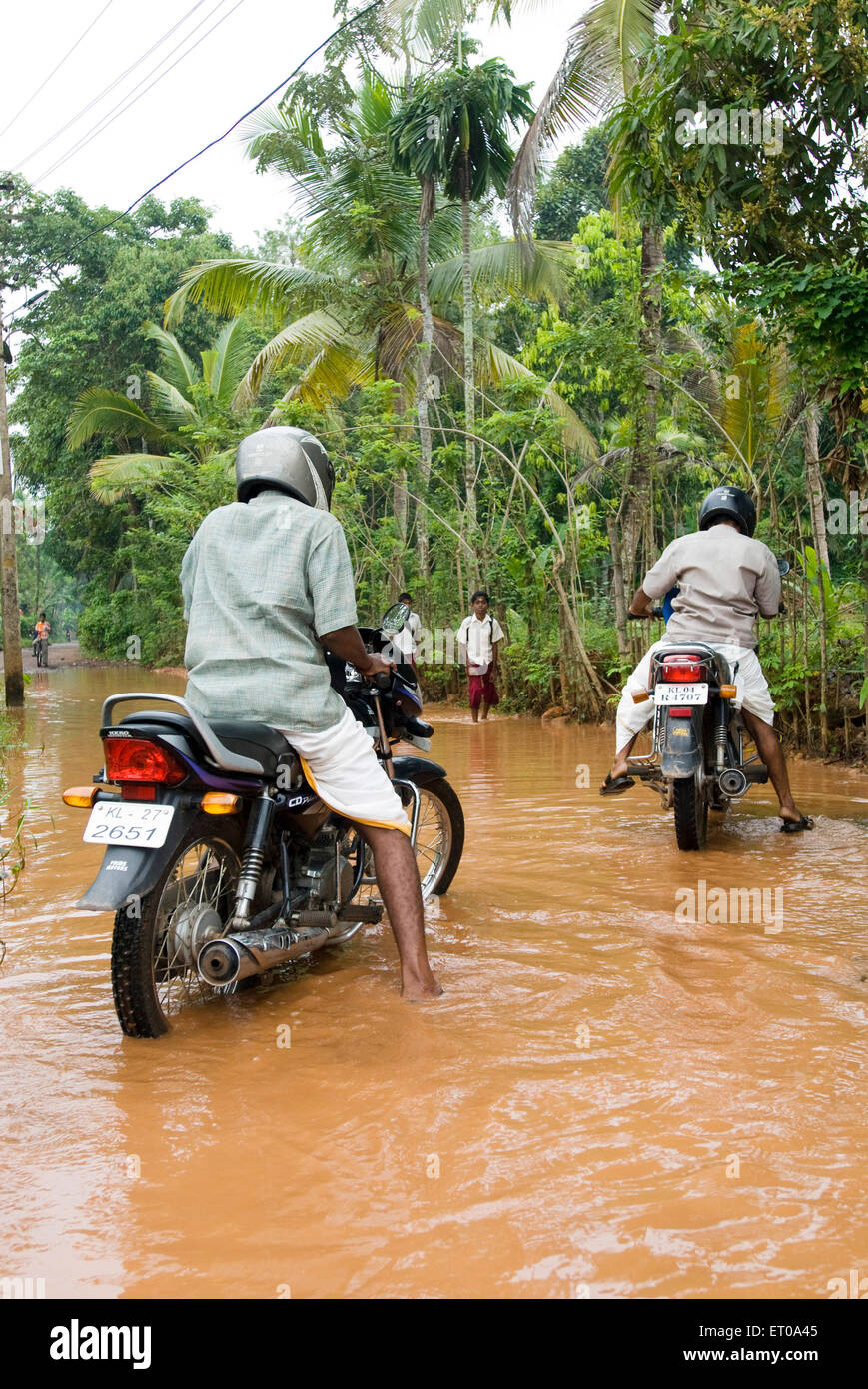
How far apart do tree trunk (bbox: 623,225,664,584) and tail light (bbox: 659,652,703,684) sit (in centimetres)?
673

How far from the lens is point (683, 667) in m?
6.32

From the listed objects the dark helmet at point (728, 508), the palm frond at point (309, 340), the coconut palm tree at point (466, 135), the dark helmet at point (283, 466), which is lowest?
the dark helmet at point (283, 466)

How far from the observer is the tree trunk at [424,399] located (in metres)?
18.3

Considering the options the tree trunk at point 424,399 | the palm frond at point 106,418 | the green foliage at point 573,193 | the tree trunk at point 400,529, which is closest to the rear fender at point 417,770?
the tree trunk at point 400,529

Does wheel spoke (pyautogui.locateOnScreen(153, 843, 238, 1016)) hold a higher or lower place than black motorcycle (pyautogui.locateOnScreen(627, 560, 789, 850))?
lower

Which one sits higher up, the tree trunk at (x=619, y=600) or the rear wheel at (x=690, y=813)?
the tree trunk at (x=619, y=600)

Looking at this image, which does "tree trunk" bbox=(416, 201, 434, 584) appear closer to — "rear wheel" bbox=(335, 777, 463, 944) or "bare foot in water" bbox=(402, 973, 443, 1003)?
"rear wheel" bbox=(335, 777, 463, 944)

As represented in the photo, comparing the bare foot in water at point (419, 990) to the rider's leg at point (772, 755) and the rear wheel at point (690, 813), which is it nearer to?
the rear wheel at point (690, 813)

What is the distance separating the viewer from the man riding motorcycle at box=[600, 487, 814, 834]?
6.75m

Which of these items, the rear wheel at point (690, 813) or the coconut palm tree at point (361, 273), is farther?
the coconut palm tree at point (361, 273)

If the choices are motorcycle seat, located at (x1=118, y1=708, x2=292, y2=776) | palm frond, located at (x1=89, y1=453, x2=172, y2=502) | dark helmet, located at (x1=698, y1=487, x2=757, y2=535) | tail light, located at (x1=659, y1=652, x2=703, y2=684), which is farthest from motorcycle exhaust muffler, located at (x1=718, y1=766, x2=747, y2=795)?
A: palm frond, located at (x1=89, y1=453, x2=172, y2=502)

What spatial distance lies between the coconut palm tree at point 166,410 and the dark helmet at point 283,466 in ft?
78.6
